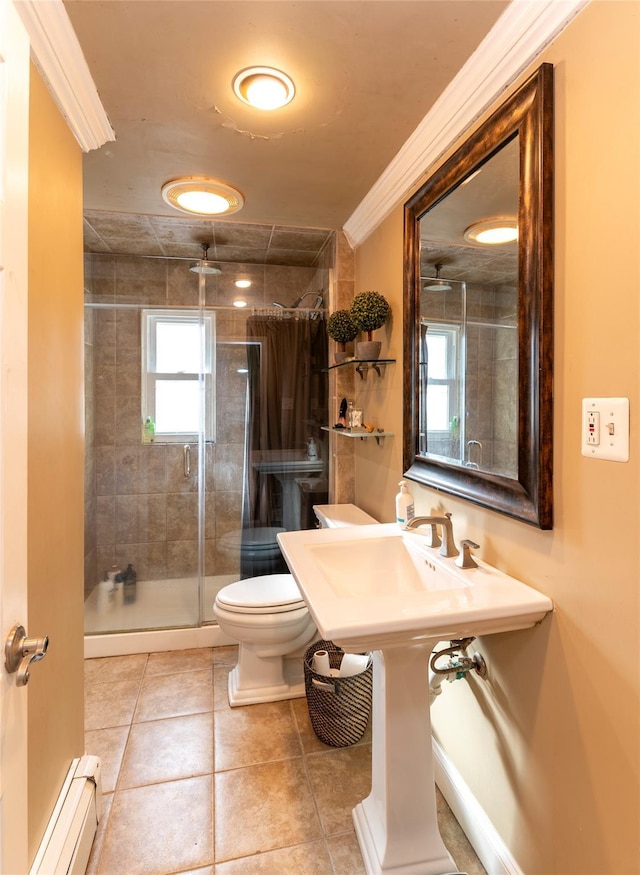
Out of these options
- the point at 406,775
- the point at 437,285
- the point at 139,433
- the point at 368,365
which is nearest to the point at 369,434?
the point at 368,365

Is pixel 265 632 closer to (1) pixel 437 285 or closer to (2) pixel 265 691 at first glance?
(2) pixel 265 691

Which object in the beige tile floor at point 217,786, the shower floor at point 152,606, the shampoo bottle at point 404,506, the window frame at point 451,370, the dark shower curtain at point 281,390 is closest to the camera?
the beige tile floor at point 217,786

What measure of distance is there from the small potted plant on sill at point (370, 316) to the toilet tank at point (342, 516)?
A: 77 cm

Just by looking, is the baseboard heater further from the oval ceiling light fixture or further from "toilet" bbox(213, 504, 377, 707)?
the oval ceiling light fixture

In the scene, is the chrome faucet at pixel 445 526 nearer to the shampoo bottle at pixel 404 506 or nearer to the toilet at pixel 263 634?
the shampoo bottle at pixel 404 506

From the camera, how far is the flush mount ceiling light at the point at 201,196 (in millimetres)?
1897

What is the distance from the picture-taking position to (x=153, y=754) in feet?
5.71

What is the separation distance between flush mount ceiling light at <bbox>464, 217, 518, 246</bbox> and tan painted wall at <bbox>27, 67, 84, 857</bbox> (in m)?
1.16

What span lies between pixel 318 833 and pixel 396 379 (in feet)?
5.31

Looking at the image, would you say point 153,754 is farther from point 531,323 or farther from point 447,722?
point 531,323

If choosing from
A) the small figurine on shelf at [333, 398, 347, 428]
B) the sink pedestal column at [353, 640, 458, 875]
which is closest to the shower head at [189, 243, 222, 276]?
the small figurine on shelf at [333, 398, 347, 428]

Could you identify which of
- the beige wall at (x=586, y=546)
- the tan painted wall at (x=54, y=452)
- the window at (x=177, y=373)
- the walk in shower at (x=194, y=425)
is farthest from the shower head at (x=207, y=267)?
the beige wall at (x=586, y=546)

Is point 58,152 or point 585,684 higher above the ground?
point 58,152

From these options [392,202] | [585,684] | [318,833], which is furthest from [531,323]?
[318,833]
